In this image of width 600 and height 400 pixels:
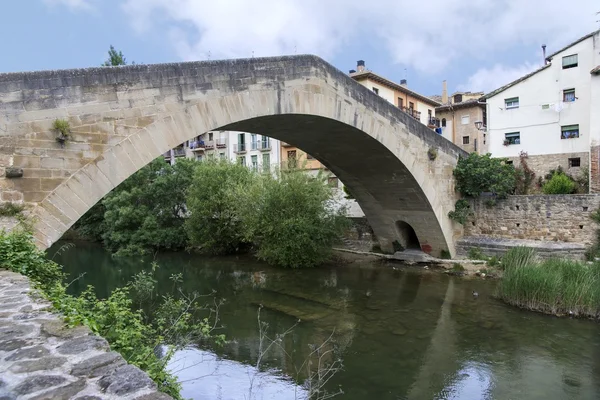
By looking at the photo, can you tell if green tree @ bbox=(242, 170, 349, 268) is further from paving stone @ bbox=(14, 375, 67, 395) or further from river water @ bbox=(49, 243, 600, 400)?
paving stone @ bbox=(14, 375, 67, 395)

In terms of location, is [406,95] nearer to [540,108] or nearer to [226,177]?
[540,108]

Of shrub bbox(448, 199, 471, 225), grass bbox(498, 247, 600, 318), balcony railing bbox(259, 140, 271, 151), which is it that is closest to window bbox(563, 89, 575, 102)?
shrub bbox(448, 199, 471, 225)

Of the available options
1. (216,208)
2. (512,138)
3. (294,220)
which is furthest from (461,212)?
(216,208)

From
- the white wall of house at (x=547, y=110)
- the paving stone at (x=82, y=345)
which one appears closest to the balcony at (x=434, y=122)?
the white wall of house at (x=547, y=110)

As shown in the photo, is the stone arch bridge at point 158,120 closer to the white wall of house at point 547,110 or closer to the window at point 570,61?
Answer: the white wall of house at point 547,110

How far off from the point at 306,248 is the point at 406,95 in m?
16.1

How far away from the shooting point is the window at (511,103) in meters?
18.4

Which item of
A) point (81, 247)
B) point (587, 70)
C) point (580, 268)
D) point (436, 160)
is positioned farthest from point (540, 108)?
point (81, 247)

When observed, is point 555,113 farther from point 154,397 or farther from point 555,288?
point 154,397

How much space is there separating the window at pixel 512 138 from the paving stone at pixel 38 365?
19647 millimetres

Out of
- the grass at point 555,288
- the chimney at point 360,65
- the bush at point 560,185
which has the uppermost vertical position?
the chimney at point 360,65

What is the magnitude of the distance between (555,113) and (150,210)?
1770 centimetres

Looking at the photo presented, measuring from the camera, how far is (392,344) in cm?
752

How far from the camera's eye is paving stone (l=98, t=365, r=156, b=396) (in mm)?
1812
